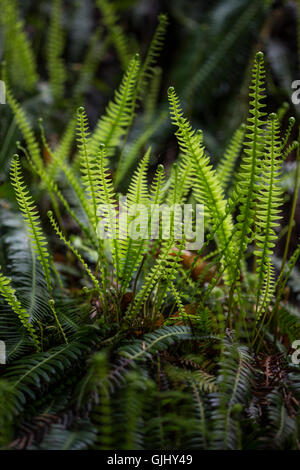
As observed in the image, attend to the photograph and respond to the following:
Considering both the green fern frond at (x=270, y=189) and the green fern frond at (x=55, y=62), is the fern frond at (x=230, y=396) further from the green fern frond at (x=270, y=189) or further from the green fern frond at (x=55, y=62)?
the green fern frond at (x=55, y=62)

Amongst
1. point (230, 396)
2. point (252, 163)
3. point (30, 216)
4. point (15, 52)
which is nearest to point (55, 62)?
point (15, 52)

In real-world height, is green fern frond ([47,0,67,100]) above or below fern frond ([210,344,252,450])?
above

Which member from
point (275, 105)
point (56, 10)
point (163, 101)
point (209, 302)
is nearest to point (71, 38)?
point (56, 10)

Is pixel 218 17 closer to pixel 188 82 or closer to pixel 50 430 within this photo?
pixel 188 82

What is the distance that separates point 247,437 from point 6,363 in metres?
0.54

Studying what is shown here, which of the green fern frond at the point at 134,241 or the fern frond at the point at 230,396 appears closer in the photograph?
the fern frond at the point at 230,396

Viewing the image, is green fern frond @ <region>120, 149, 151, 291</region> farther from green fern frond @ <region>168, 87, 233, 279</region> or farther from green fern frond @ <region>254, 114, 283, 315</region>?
green fern frond @ <region>254, 114, 283, 315</region>

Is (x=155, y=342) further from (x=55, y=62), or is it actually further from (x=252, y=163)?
(x=55, y=62)

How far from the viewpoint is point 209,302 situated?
1066mm

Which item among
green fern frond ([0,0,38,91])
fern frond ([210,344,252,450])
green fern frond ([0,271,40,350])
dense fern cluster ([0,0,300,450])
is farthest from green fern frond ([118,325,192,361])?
green fern frond ([0,0,38,91])

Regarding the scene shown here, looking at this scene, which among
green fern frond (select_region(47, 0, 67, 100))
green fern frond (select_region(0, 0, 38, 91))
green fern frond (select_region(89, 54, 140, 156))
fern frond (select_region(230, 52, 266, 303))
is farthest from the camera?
green fern frond (select_region(47, 0, 67, 100))

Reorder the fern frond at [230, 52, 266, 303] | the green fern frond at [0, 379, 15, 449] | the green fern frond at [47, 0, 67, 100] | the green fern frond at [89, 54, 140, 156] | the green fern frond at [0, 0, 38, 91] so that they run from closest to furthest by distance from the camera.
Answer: the green fern frond at [0, 379, 15, 449]
the fern frond at [230, 52, 266, 303]
the green fern frond at [89, 54, 140, 156]
the green fern frond at [0, 0, 38, 91]
the green fern frond at [47, 0, 67, 100]

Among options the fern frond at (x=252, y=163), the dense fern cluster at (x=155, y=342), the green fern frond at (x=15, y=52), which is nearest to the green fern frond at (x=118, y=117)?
the dense fern cluster at (x=155, y=342)

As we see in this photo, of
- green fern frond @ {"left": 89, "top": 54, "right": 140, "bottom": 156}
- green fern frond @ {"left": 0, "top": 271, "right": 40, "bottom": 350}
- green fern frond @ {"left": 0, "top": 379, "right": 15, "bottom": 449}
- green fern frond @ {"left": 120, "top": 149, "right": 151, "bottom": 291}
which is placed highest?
green fern frond @ {"left": 89, "top": 54, "right": 140, "bottom": 156}
